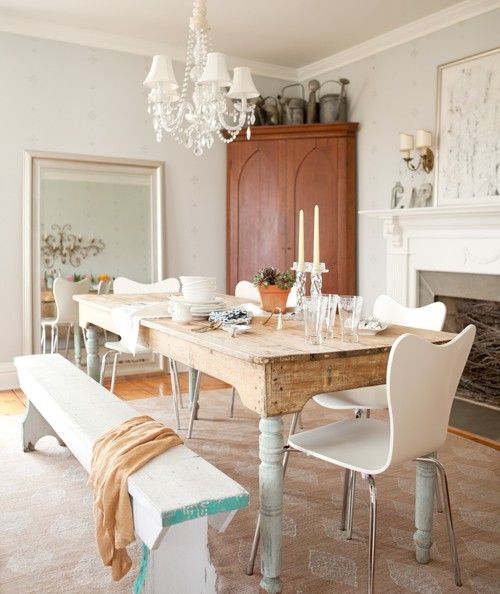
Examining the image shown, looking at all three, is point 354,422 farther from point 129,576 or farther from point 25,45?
point 25,45

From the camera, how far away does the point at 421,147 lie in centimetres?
428

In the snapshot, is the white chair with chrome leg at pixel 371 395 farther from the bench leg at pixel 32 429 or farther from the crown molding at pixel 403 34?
Result: the crown molding at pixel 403 34

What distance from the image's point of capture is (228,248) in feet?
18.1

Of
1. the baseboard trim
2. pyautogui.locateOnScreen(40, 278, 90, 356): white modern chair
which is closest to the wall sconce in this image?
the baseboard trim

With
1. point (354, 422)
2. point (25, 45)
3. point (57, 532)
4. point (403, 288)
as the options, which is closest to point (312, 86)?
point (403, 288)

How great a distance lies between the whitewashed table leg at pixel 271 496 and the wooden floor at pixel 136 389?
271cm

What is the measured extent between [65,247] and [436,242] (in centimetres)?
276

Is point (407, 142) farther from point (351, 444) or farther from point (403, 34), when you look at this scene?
point (351, 444)

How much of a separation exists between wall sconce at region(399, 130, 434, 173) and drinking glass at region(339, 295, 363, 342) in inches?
97.8

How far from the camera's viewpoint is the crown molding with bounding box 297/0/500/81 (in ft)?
13.3

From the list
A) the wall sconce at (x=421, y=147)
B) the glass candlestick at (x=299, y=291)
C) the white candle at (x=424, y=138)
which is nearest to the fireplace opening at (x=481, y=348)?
the wall sconce at (x=421, y=147)

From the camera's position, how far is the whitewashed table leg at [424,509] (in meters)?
2.08

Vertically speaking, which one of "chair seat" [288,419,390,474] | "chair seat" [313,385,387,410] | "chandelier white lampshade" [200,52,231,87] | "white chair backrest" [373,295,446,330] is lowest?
"chair seat" [288,419,390,474]

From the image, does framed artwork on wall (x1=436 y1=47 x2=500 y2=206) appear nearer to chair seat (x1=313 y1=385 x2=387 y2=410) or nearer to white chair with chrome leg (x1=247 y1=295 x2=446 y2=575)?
white chair with chrome leg (x1=247 y1=295 x2=446 y2=575)
